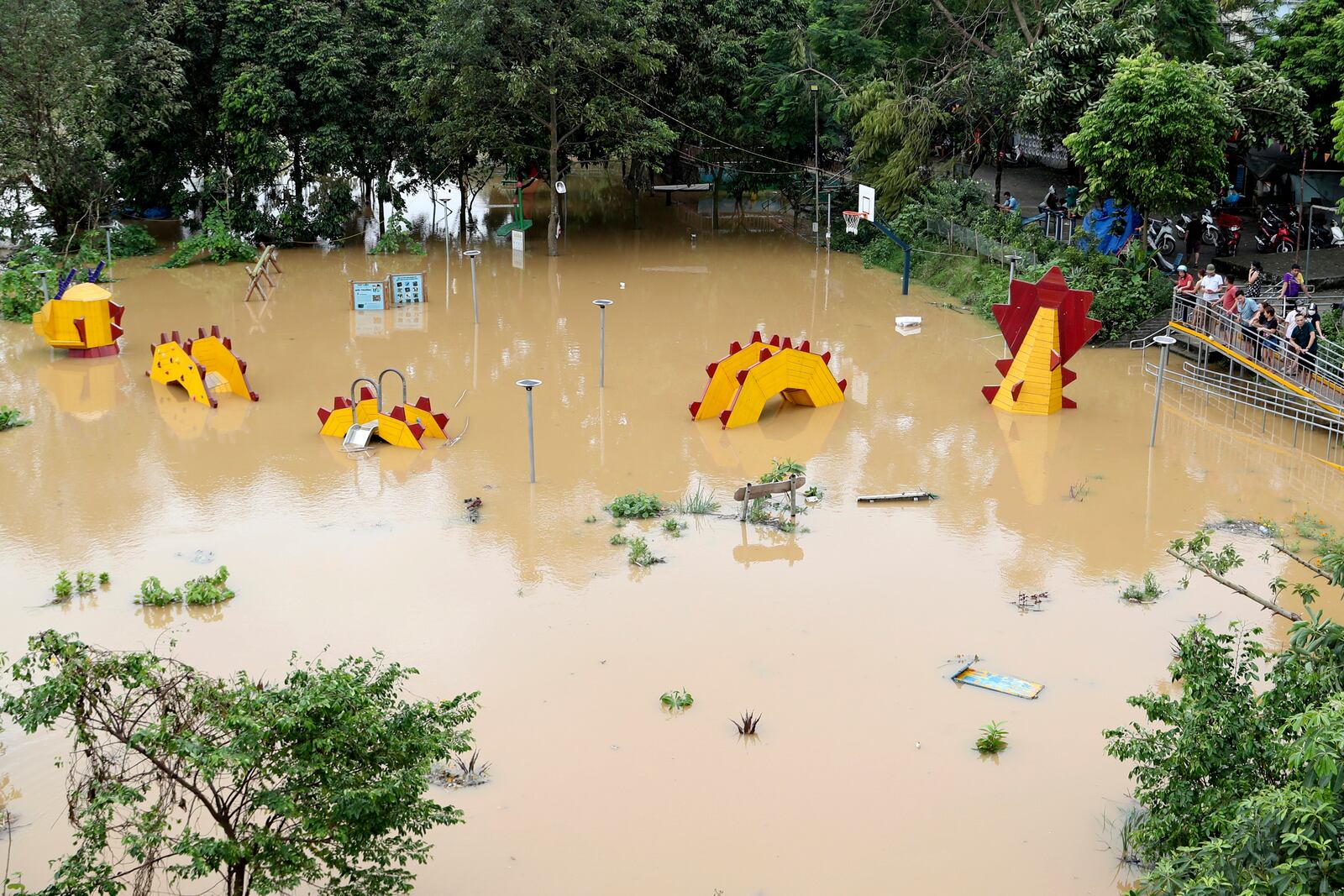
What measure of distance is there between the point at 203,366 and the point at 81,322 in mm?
3313

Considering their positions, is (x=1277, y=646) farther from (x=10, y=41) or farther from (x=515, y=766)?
(x=10, y=41)

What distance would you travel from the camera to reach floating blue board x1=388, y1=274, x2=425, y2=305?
81.8 ft

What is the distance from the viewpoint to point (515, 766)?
384 inches

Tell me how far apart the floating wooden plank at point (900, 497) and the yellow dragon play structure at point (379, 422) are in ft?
18.2

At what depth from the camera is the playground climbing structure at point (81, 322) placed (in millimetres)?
20641

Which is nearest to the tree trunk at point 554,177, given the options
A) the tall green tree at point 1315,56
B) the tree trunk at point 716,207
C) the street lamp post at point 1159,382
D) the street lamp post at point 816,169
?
the tree trunk at point 716,207

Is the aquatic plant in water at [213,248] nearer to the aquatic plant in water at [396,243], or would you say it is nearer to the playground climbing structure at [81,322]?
the aquatic plant in water at [396,243]

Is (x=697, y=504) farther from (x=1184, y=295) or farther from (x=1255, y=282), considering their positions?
(x=1255, y=282)

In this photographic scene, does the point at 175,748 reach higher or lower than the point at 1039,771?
higher

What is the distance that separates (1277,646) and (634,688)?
19.1 feet

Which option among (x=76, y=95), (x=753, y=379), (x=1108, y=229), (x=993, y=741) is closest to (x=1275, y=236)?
(x=1108, y=229)

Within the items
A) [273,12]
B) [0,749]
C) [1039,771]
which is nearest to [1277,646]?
[1039,771]

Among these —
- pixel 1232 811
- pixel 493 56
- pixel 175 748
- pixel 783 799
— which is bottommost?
→ pixel 783 799

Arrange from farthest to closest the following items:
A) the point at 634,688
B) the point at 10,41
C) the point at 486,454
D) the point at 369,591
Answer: the point at 10,41 → the point at 486,454 → the point at 369,591 → the point at 634,688
